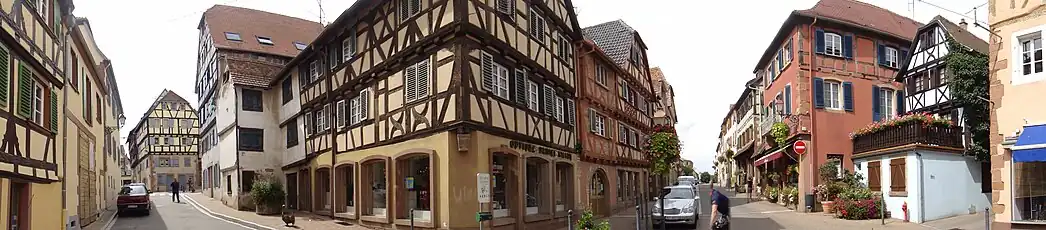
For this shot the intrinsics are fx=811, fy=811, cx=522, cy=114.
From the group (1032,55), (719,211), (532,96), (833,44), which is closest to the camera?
(719,211)

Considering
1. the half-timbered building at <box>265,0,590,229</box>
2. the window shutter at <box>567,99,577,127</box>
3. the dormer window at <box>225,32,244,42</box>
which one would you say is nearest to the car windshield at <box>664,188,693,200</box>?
the half-timbered building at <box>265,0,590,229</box>

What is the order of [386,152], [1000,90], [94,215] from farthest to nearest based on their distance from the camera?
[94,215] < [386,152] < [1000,90]

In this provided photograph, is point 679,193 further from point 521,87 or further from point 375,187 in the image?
point 375,187

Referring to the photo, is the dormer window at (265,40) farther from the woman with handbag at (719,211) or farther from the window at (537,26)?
the woman with handbag at (719,211)

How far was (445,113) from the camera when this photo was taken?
19156mm

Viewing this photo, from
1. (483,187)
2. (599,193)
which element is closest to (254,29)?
(599,193)

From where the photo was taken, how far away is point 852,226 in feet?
77.6

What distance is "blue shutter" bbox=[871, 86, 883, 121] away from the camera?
31.9m

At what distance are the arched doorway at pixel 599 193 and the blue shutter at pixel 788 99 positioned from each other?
7864mm

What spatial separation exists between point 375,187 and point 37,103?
10191mm

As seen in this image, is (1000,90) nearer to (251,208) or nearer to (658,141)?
(658,141)

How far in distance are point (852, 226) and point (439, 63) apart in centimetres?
1312

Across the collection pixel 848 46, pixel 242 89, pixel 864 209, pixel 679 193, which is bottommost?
pixel 864 209

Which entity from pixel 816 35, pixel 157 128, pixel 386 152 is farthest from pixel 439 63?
pixel 157 128
